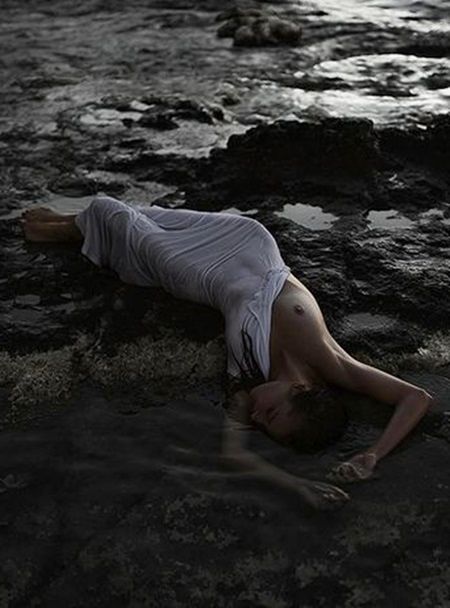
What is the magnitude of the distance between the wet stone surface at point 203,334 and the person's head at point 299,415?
0.09 meters

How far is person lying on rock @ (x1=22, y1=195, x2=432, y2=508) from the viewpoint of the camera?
376 cm

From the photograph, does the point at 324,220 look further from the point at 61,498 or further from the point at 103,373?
the point at 61,498

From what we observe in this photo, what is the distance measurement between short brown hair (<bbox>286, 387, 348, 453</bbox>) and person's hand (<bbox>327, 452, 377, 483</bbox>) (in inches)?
5.8

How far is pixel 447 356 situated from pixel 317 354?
0.83m

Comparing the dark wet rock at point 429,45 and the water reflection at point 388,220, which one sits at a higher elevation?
the dark wet rock at point 429,45

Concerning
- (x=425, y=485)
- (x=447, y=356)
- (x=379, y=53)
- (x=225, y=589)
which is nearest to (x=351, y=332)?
(x=447, y=356)

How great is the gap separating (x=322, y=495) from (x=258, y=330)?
0.95 meters

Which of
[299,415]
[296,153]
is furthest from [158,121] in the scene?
[299,415]

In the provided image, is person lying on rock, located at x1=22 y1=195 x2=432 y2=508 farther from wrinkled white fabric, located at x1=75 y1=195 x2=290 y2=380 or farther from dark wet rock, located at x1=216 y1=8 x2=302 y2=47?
dark wet rock, located at x1=216 y1=8 x2=302 y2=47

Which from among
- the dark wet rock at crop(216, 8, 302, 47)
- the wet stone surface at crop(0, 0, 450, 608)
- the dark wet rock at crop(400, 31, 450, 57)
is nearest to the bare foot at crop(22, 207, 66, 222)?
the wet stone surface at crop(0, 0, 450, 608)

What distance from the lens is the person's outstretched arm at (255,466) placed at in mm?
3549

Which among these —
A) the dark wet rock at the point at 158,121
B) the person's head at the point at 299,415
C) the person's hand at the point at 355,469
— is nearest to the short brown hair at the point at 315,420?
the person's head at the point at 299,415

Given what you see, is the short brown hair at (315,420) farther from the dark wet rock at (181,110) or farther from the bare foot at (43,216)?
the dark wet rock at (181,110)

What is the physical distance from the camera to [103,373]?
14.4 ft
